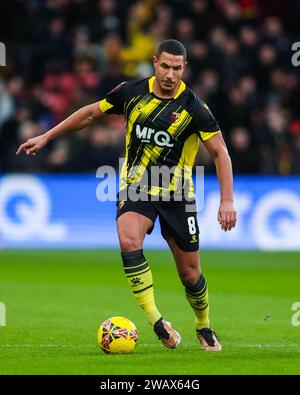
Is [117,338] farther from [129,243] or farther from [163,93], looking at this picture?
[163,93]

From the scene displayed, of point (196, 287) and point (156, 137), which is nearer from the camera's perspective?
point (156, 137)

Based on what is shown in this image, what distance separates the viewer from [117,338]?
875cm

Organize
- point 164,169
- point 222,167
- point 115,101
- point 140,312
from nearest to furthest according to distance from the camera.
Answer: point 222,167, point 164,169, point 115,101, point 140,312

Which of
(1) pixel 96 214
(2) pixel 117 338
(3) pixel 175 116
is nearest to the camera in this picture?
(2) pixel 117 338

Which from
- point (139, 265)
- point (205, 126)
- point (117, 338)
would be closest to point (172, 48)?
point (205, 126)

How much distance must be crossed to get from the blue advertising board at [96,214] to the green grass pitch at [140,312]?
405 mm

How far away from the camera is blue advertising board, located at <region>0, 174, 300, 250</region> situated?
61.8 ft

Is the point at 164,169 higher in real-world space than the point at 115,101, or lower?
lower

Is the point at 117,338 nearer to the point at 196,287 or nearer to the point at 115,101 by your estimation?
the point at 196,287

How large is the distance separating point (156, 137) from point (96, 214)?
10590 millimetres

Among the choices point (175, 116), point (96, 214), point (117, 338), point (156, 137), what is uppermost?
point (96, 214)

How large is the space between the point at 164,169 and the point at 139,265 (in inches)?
34.4

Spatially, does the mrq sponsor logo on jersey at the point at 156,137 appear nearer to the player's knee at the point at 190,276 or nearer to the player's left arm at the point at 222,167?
the player's left arm at the point at 222,167
